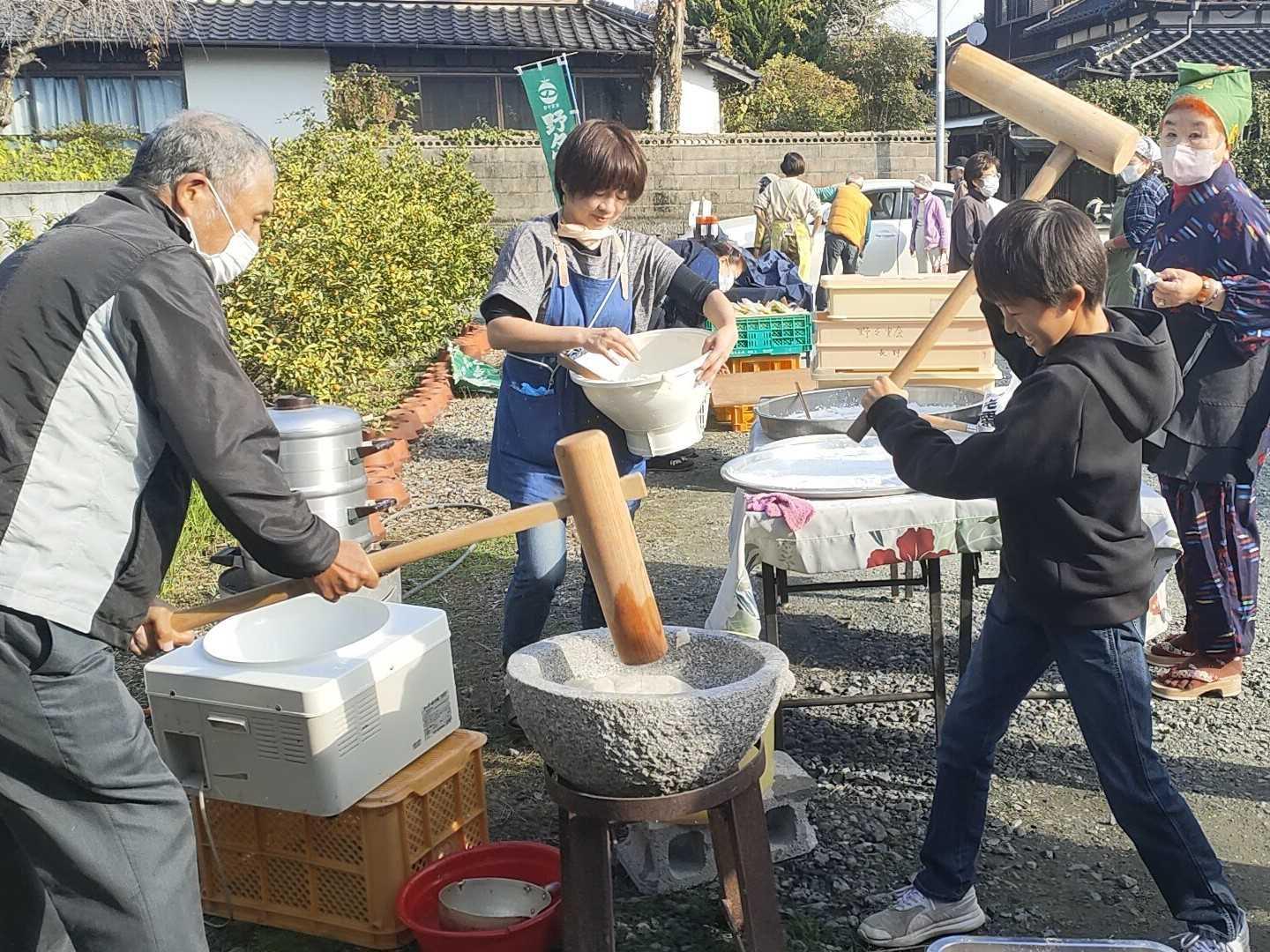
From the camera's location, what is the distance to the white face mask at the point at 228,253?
90.7 inches

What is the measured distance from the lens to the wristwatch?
3676 mm

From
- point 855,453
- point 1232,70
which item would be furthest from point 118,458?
point 1232,70

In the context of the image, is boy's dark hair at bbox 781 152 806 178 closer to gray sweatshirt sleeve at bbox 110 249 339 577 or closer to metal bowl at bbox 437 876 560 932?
metal bowl at bbox 437 876 560 932

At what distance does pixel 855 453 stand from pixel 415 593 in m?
2.41

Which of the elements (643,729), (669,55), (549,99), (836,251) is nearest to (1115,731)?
(643,729)

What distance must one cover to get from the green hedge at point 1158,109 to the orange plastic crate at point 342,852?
19937 mm

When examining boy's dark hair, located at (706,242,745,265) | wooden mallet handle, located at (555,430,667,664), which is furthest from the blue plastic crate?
wooden mallet handle, located at (555,430,667,664)

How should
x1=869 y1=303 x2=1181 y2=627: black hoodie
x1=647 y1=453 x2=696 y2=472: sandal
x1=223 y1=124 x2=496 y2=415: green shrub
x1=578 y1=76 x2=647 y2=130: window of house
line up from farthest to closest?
1. x1=578 y1=76 x2=647 y2=130: window of house
2. x1=647 y1=453 x2=696 y2=472: sandal
3. x1=223 y1=124 x2=496 y2=415: green shrub
4. x1=869 y1=303 x2=1181 y2=627: black hoodie

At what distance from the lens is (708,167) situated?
1975cm

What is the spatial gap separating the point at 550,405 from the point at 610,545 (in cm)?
113

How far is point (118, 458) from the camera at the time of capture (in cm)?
209

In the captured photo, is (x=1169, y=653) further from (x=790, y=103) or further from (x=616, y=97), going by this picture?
(x=790, y=103)

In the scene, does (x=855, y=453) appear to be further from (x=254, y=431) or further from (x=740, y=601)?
(x=254, y=431)

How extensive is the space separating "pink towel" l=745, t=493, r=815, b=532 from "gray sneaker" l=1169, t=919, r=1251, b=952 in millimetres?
1322
